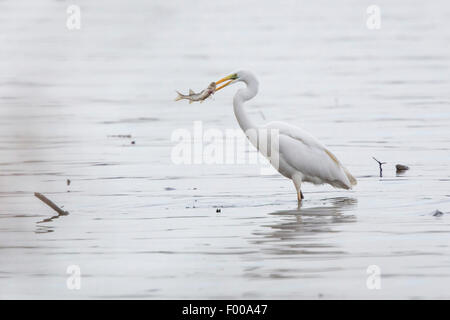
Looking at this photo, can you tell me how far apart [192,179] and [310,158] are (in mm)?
1711

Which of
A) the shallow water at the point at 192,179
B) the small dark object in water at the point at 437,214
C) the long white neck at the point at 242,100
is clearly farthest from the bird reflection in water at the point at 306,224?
the long white neck at the point at 242,100

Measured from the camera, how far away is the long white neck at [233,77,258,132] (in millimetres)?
10578

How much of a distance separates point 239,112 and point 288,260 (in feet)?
13.7

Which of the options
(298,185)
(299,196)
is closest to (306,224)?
(299,196)

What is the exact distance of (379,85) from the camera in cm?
1927

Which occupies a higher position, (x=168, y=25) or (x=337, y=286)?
(x=168, y=25)

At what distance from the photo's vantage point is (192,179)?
11336 millimetres

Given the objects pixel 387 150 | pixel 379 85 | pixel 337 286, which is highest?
pixel 379 85

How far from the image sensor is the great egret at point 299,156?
33.7ft

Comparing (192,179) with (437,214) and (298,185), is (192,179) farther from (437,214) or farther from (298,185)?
(437,214)

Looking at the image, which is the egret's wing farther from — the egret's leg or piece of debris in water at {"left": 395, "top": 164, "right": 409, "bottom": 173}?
piece of debris in water at {"left": 395, "top": 164, "right": 409, "bottom": 173}

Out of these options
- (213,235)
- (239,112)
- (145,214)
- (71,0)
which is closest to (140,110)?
(239,112)

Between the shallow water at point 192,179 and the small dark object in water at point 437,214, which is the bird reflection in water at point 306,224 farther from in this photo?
the small dark object in water at point 437,214

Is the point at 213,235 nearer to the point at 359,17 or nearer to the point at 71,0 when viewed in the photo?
the point at 71,0
